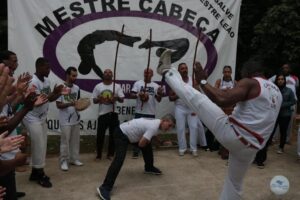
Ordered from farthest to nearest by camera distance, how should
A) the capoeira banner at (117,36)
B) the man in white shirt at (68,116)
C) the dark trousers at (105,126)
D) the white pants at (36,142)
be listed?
1. the capoeira banner at (117,36)
2. the dark trousers at (105,126)
3. the man in white shirt at (68,116)
4. the white pants at (36,142)

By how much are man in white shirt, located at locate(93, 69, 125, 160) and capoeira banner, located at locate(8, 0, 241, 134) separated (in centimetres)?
67

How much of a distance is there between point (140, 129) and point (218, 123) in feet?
5.60

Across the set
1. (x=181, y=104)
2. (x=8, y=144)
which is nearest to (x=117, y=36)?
(x=181, y=104)

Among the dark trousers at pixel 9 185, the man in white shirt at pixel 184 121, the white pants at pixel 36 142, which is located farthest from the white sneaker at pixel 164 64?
the man in white shirt at pixel 184 121

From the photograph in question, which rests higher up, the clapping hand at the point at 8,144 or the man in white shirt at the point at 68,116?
the clapping hand at the point at 8,144

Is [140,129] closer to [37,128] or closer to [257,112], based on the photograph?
[37,128]

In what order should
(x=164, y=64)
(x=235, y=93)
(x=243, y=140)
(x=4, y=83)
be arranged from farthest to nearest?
(x=164, y=64), (x=243, y=140), (x=235, y=93), (x=4, y=83)

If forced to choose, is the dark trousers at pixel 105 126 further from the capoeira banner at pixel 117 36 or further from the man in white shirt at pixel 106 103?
the capoeira banner at pixel 117 36

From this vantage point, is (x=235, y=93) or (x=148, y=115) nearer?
(x=235, y=93)

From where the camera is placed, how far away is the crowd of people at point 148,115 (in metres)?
4.31

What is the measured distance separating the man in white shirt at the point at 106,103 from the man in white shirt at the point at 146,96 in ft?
1.21

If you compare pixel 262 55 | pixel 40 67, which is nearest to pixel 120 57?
pixel 40 67

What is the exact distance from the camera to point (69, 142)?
23.4 feet

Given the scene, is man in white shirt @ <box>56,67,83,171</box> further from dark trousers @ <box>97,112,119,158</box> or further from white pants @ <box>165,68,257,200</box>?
white pants @ <box>165,68,257,200</box>
